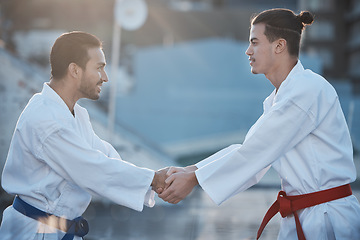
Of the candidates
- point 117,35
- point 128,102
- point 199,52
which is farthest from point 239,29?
point 117,35

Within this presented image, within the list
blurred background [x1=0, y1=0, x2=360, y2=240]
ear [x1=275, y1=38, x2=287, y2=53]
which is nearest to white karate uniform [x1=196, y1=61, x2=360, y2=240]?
ear [x1=275, y1=38, x2=287, y2=53]

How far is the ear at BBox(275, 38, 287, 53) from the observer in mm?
2453

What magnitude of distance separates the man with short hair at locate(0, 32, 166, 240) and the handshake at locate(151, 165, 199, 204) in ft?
1.25

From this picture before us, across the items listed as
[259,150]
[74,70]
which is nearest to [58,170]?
[74,70]

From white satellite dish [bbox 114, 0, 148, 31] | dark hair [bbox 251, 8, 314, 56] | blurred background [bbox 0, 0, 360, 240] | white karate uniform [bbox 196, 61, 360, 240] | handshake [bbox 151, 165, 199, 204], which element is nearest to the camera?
white karate uniform [bbox 196, 61, 360, 240]

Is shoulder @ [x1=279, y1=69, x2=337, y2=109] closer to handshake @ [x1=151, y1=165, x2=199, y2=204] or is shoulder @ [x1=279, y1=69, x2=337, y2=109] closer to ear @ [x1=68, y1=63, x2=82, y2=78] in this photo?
handshake @ [x1=151, y1=165, x2=199, y2=204]

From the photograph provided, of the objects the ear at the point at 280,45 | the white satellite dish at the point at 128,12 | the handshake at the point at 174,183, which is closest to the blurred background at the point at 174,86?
the white satellite dish at the point at 128,12

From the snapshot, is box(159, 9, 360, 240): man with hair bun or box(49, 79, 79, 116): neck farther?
box(49, 79, 79, 116): neck

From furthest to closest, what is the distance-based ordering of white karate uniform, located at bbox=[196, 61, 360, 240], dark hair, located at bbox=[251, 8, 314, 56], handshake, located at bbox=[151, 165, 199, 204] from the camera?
handshake, located at bbox=[151, 165, 199, 204] → dark hair, located at bbox=[251, 8, 314, 56] → white karate uniform, located at bbox=[196, 61, 360, 240]

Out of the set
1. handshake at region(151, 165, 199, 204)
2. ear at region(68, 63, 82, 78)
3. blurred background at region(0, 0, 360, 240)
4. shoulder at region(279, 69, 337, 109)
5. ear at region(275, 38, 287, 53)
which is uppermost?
ear at region(275, 38, 287, 53)

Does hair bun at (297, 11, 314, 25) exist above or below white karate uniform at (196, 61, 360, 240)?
above

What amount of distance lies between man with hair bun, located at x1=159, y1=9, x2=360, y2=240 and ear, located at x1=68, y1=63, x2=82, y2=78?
0.91 m

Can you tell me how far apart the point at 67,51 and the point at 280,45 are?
117 centimetres

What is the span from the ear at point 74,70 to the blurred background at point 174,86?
286 centimetres
